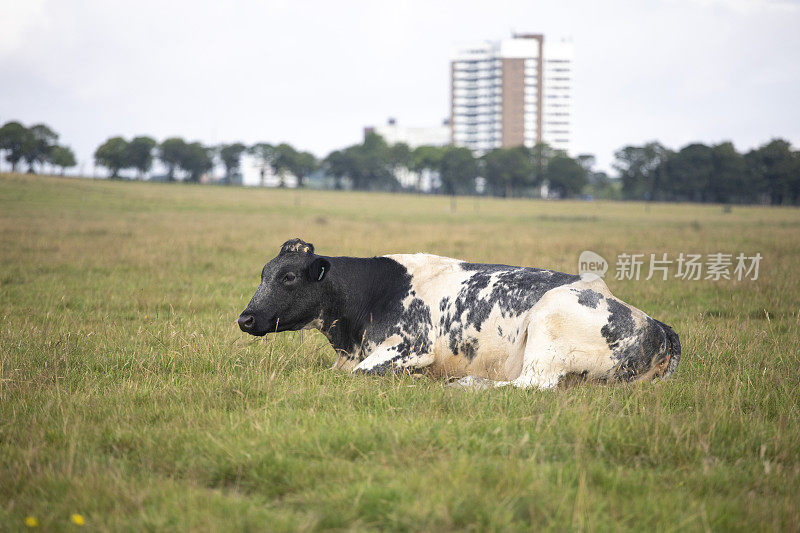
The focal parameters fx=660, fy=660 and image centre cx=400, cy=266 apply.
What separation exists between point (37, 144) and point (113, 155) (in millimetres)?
24645

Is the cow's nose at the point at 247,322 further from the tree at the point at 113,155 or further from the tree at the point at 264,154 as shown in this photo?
the tree at the point at 264,154

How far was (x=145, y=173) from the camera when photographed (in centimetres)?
13162

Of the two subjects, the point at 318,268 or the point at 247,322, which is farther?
the point at 318,268

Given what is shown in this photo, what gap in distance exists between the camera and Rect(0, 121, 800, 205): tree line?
10038 cm

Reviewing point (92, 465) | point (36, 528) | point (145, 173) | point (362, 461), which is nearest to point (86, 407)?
point (92, 465)

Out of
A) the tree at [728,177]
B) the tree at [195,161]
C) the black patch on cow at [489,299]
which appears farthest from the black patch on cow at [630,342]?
the tree at [195,161]

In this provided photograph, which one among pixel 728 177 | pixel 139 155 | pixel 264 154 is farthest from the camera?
pixel 264 154

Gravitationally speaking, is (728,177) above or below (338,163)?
below

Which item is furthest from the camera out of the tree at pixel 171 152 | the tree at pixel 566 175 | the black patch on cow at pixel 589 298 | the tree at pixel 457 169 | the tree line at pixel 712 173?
the tree at pixel 457 169

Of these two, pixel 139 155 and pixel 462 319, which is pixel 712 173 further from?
pixel 462 319

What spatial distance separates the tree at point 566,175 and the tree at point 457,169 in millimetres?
16331

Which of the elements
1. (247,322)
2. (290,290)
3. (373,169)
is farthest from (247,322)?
(373,169)

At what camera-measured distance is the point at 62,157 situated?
380 feet

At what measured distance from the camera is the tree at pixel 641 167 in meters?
124
